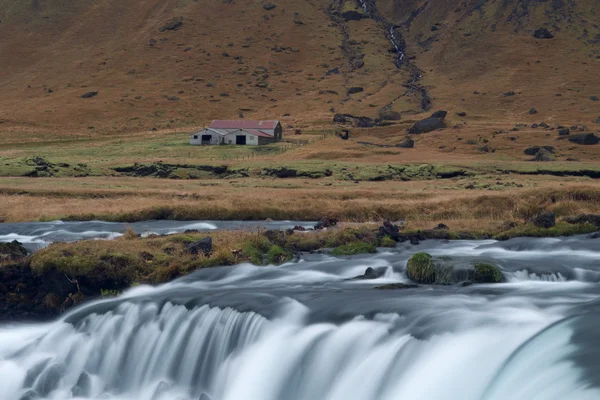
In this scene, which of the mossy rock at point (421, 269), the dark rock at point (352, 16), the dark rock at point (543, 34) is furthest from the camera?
the dark rock at point (352, 16)

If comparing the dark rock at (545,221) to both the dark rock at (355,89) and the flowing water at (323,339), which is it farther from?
the dark rock at (355,89)

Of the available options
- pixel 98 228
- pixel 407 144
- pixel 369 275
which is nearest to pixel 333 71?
pixel 407 144

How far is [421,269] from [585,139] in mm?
64463

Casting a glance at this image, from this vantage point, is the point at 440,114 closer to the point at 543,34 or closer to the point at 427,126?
the point at 427,126

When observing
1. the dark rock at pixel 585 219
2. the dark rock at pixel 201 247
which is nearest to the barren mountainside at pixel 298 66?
the dark rock at pixel 585 219

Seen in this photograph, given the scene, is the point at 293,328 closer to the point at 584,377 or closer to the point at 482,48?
the point at 584,377

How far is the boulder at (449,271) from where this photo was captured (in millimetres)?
23000

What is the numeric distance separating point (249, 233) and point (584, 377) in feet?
59.4

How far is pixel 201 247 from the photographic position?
28219 mm

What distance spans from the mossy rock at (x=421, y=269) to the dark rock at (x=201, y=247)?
7814 millimetres

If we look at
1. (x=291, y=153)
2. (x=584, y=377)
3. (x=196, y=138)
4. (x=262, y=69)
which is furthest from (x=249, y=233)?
(x=262, y=69)

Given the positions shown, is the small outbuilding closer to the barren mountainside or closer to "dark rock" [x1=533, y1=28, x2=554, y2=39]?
the barren mountainside

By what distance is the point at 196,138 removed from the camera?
10306cm

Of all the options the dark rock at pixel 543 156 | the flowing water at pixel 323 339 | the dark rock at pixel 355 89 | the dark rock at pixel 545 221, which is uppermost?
the dark rock at pixel 355 89
